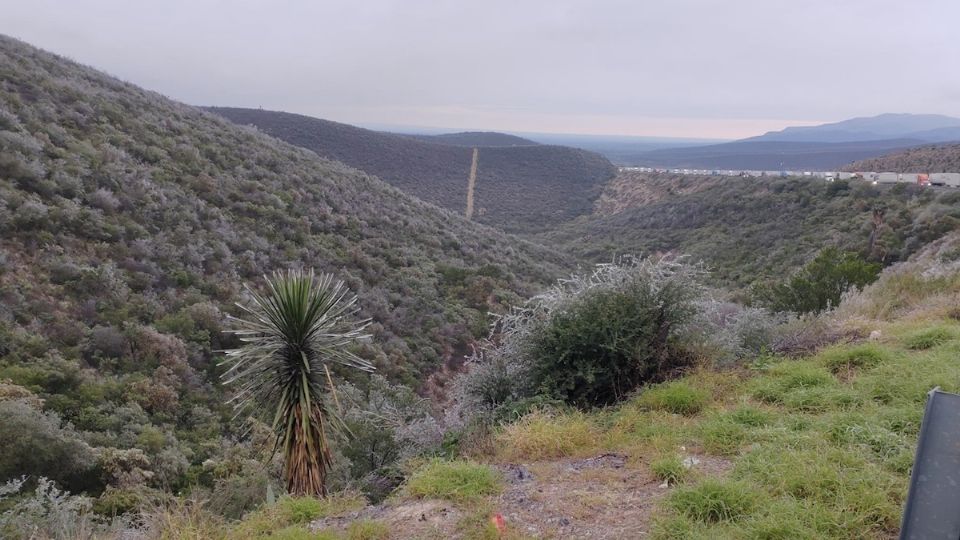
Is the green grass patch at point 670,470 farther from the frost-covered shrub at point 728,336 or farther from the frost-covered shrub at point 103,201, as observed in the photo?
the frost-covered shrub at point 103,201

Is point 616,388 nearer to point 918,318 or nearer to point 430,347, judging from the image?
point 918,318

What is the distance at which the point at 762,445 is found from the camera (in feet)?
14.3

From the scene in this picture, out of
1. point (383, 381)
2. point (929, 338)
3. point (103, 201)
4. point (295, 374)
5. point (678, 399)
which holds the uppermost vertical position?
point (103, 201)

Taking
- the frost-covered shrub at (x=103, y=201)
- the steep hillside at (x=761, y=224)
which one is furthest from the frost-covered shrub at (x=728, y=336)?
the steep hillside at (x=761, y=224)

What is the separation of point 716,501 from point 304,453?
3956mm

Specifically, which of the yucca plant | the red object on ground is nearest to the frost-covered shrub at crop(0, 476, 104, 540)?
the yucca plant

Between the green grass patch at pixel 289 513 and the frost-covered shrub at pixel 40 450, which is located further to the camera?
the frost-covered shrub at pixel 40 450

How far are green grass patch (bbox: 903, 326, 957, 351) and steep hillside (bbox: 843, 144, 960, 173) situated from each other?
35.0 meters

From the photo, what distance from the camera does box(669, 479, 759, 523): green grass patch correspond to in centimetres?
353

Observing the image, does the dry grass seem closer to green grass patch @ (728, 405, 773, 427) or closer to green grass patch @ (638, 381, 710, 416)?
green grass patch @ (638, 381, 710, 416)

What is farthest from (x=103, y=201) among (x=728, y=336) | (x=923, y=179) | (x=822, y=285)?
(x=923, y=179)

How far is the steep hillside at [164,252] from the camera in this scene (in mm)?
9336

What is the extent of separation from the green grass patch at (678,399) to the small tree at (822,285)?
6.90 m

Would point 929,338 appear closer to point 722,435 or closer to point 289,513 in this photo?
point 722,435
